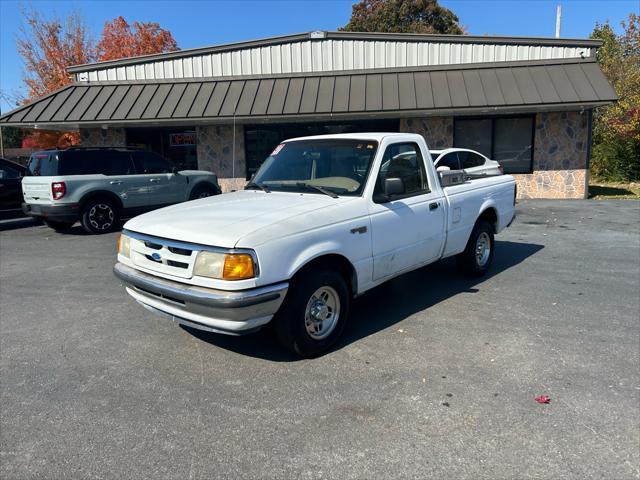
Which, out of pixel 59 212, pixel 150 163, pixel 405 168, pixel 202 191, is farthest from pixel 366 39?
pixel 405 168

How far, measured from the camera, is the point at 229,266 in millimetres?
3381

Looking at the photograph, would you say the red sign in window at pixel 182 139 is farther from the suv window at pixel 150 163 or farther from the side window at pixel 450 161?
the side window at pixel 450 161

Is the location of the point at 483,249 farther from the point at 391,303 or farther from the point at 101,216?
the point at 101,216

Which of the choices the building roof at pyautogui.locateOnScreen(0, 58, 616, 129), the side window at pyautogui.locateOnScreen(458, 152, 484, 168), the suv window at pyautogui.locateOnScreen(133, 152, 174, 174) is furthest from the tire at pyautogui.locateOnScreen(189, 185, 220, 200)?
the side window at pyautogui.locateOnScreen(458, 152, 484, 168)

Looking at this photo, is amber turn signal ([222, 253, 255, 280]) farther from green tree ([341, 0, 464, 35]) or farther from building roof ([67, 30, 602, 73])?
green tree ([341, 0, 464, 35])

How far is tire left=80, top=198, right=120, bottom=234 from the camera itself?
10.6 meters

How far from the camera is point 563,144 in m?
15.3

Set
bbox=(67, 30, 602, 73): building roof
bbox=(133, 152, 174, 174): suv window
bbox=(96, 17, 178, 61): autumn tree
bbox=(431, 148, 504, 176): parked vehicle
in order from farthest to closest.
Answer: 1. bbox=(96, 17, 178, 61): autumn tree
2. bbox=(67, 30, 602, 73): building roof
3. bbox=(133, 152, 174, 174): suv window
4. bbox=(431, 148, 504, 176): parked vehicle

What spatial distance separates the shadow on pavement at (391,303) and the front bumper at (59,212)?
6.93 meters

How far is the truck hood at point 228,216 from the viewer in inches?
138

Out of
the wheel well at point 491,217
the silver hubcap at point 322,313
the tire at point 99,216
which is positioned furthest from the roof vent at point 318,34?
the silver hubcap at point 322,313

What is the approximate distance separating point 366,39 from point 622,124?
1296 centimetres

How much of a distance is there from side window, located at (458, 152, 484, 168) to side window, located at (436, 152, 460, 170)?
27 centimetres

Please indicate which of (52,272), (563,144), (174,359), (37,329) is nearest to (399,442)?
(174,359)
